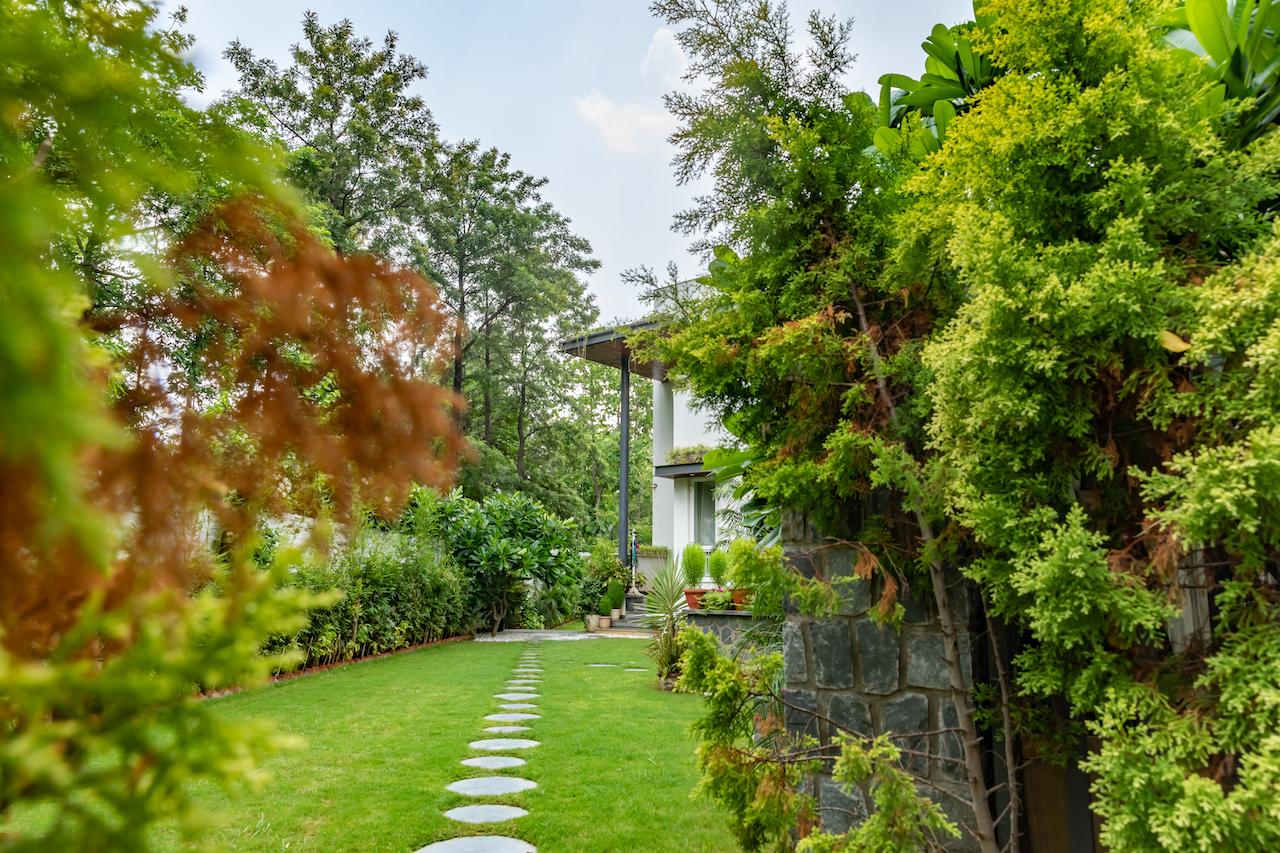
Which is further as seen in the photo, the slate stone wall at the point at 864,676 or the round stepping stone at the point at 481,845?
the round stepping stone at the point at 481,845

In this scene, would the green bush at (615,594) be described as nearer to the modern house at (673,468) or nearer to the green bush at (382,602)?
the modern house at (673,468)

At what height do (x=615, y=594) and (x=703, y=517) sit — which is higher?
(x=703, y=517)

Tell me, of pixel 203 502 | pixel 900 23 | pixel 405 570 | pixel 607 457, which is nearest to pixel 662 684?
pixel 405 570

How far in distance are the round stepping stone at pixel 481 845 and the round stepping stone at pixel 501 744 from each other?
174 centimetres

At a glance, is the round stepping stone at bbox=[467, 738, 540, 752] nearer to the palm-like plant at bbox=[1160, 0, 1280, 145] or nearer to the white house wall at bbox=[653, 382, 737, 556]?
the palm-like plant at bbox=[1160, 0, 1280, 145]

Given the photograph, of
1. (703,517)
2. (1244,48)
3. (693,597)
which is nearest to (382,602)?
(693,597)

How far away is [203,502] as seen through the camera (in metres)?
0.77

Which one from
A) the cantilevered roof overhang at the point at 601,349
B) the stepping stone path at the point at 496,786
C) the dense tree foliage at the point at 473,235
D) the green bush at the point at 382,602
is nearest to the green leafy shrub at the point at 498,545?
the green bush at the point at 382,602

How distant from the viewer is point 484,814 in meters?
3.72

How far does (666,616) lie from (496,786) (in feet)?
13.8

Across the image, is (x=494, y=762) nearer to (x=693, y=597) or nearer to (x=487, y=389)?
(x=693, y=597)

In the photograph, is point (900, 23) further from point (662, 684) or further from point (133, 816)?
point (133, 816)

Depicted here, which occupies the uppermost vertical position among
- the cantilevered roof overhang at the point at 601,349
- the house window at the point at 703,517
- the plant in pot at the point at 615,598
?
the cantilevered roof overhang at the point at 601,349

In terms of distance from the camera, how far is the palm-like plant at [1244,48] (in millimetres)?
2406
